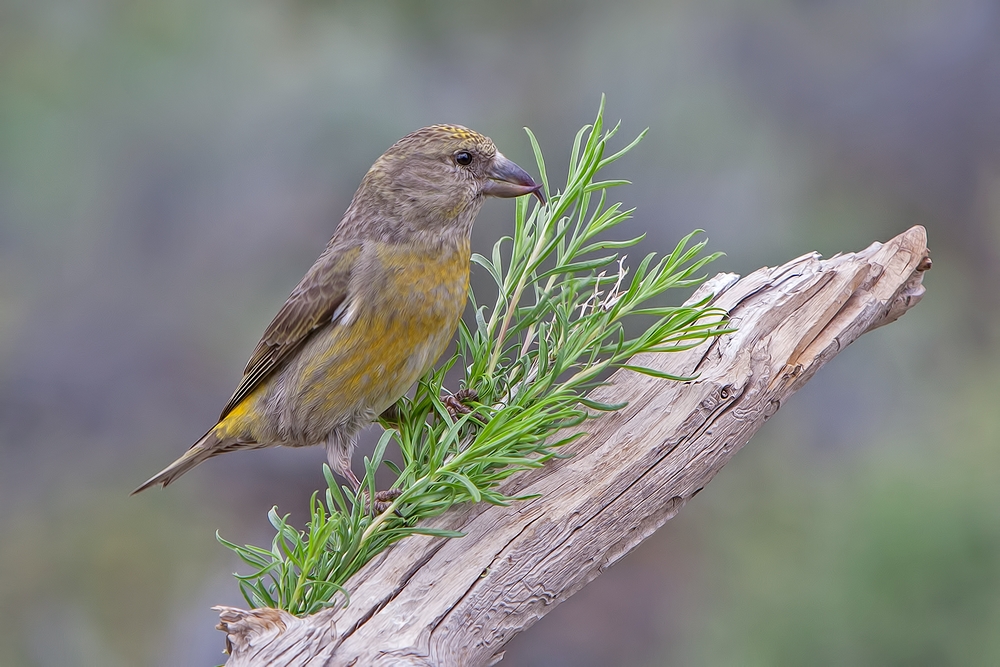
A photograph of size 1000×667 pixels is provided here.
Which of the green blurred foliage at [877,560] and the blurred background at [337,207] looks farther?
the blurred background at [337,207]

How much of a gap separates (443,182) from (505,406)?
777 mm

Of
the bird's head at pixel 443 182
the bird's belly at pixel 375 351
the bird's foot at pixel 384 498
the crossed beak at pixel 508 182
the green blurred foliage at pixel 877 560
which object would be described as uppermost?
the bird's head at pixel 443 182

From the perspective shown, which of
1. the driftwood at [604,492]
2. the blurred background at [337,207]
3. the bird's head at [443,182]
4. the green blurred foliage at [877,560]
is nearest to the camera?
the driftwood at [604,492]

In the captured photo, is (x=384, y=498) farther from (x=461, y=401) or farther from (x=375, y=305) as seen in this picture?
(x=375, y=305)

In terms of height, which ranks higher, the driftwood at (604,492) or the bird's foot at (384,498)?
the bird's foot at (384,498)

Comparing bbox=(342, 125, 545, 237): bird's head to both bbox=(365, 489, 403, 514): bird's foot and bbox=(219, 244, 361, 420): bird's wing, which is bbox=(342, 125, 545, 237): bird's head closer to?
bbox=(219, 244, 361, 420): bird's wing

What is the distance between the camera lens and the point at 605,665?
15.1 ft

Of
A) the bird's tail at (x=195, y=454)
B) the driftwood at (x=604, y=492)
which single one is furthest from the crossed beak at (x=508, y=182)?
the bird's tail at (x=195, y=454)

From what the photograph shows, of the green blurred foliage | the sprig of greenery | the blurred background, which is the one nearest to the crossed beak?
the sprig of greenery

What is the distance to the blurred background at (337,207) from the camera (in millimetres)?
4223

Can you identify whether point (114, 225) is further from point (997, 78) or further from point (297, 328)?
point (997, 78)

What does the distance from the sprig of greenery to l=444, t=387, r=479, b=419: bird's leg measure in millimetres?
18

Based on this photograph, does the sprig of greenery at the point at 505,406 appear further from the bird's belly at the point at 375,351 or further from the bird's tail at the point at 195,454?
the bird's tail at the point at 195,454

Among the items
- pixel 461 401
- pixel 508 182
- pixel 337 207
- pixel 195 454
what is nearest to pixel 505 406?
pixel 461 401
